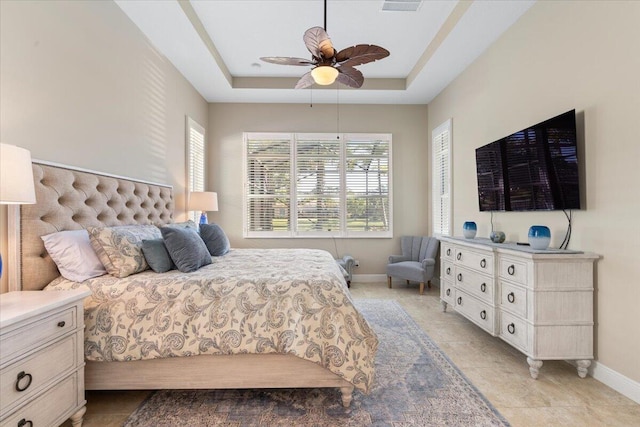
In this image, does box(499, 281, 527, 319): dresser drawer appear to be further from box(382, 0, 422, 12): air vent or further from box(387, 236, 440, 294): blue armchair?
box(382, 0, 422, 12): air vent

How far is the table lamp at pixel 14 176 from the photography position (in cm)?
140

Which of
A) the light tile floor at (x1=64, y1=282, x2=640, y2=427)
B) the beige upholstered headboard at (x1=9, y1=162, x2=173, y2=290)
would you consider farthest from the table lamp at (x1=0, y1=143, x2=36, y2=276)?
the light tile floor at (x1=64, y1=282, x2=640, y2=427)

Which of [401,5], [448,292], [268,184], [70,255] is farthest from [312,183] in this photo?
[70,255]

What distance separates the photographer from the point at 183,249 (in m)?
2.32

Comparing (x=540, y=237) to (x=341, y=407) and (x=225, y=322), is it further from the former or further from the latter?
(x=225, y=322)

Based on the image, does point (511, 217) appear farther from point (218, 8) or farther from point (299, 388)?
point (218, 8)

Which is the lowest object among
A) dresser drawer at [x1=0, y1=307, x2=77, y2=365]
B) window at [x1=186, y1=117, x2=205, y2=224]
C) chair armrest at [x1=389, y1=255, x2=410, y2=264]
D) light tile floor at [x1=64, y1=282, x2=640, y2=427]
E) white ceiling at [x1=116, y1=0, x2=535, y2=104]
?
light tile floor at [x1=64, y1=282, x2=640, y2=427]

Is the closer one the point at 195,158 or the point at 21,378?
the point at 21,378

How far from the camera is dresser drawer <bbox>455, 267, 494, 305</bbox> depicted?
107 inches

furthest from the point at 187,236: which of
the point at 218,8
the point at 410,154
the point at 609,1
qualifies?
the point at 410,154

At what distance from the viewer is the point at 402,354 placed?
2.67m

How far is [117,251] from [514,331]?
9.73 ft

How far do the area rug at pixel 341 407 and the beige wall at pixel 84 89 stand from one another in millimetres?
1237

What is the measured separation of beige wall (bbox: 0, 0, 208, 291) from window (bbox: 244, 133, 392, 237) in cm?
176
